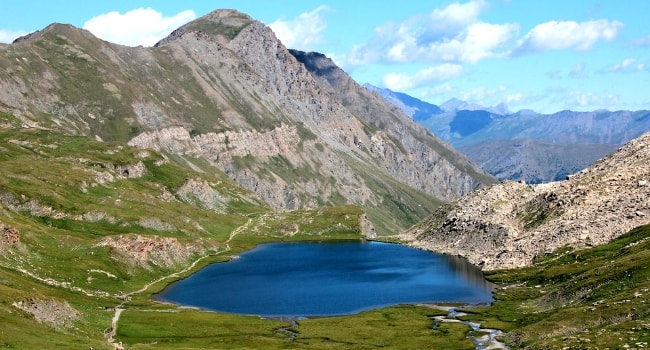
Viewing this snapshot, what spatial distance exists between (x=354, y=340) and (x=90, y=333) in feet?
160

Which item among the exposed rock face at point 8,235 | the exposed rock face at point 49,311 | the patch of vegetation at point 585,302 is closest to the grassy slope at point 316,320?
the patch of vegetation at point 585,302

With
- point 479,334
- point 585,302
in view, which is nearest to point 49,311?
point 479,334

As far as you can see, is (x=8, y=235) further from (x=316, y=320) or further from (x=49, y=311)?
(x=316, y=320)

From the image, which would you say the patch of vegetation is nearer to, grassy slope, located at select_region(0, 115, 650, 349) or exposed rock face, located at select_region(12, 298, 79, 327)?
grassy slope, located at select_region(0, 115, 650, 349)

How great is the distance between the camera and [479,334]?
139000 millimetres

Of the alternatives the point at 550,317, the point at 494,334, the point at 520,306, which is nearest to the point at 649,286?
the point at 550,317

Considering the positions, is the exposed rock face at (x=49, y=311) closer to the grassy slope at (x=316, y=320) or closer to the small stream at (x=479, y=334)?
the grassy slope at (x=316, y=320)

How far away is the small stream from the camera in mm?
128250

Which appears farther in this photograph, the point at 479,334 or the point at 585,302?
the point at 585,302

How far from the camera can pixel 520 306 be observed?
544 ft

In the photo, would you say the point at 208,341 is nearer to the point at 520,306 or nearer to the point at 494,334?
the point at 494,334

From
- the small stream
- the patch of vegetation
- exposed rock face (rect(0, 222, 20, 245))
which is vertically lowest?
the small stream

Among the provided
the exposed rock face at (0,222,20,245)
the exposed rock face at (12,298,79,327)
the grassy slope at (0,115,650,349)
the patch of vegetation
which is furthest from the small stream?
the exposed rock face at (0,222,20,245)

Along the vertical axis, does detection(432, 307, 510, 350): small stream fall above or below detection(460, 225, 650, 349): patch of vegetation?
below
